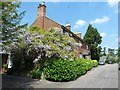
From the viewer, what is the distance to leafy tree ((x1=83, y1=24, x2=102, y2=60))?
203 feet

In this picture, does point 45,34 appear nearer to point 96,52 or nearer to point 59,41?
point 59,41

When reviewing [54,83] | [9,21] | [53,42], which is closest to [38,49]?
[53,42]

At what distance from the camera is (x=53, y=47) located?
21422 mm

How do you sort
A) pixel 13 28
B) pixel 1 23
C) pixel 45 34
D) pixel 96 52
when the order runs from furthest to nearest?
pixel 96 52
pixel 45 34
pixel 13 28
pixel 1 23

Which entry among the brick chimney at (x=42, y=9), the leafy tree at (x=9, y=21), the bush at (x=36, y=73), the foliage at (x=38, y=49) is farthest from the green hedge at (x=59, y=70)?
the brick chimney at (x=42, y=9)

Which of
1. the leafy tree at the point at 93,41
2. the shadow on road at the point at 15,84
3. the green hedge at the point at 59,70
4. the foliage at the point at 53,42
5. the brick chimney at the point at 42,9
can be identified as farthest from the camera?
the leafy tree at the point at 93,41

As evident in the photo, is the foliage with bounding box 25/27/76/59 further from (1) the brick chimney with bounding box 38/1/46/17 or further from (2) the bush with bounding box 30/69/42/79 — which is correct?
(1) the brick chimney with bounding box 38/1/46/17

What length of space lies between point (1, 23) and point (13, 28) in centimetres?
164

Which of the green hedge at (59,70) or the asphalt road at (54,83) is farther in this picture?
the green hedge at (59,70)

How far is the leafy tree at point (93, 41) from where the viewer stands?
6194cm

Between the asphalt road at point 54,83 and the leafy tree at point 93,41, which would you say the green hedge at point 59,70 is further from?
the leafy tree at point 93,41

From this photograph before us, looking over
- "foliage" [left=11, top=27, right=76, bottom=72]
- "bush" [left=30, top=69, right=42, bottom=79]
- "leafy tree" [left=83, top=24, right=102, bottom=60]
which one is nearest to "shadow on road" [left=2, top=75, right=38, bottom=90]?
"bush" [left=30, top=69, right=42, bottom=79]

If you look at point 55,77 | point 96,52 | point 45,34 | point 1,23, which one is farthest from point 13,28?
point 96,52

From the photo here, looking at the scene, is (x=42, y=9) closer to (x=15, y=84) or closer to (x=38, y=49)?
(x=38, y=49)
